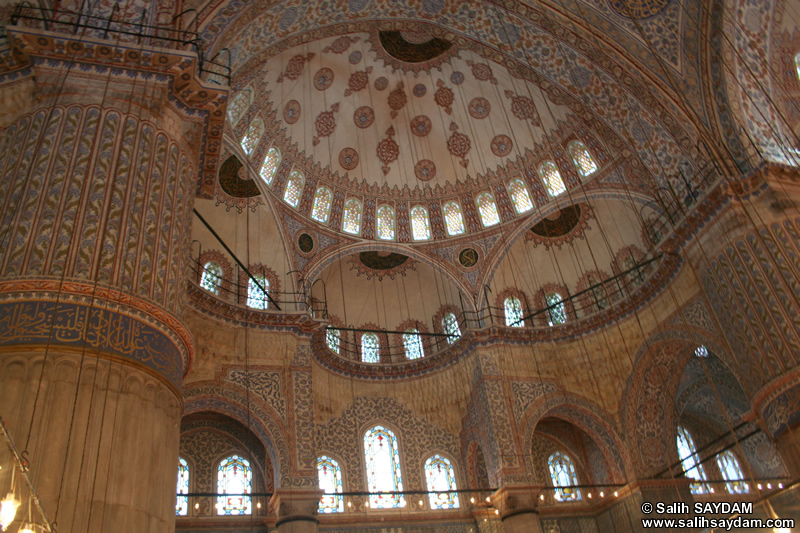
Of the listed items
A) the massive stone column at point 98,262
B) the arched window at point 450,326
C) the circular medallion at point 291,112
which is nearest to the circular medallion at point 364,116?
the circular medallion at point 291,112

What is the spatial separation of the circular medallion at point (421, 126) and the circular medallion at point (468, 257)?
10.6ft

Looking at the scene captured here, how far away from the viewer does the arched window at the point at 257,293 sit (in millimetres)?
12804

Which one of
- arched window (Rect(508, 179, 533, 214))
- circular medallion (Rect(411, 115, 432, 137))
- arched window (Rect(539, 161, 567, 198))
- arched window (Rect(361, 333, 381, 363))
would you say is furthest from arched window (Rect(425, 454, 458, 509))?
circular medallion (Rect(411, 115, 432, 137))

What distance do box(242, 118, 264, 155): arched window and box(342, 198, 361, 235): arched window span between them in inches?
109

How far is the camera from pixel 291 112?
14.2 metres

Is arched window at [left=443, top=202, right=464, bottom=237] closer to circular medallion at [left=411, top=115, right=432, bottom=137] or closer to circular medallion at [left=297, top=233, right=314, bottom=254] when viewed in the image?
circular medallion at [left=411, top=115, right=432, bottom=137]

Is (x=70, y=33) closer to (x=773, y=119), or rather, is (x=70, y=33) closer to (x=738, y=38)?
(x=738, y=38)

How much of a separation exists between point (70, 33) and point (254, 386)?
6.52 m

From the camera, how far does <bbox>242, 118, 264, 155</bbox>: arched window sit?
13328 mm

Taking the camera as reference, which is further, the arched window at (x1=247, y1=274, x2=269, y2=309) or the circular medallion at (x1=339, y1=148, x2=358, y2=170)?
the circular medallion at (x1=339, y1=148, x2=358, y2=170)

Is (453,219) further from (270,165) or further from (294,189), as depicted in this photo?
(270,165)

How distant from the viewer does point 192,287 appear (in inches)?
436

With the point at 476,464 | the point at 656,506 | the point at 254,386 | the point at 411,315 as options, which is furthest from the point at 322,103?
the point at 656,506

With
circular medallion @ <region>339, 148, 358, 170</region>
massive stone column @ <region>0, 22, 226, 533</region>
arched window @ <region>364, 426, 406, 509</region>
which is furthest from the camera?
circular medallion @ <region>339, 148, 358, 170</region>
